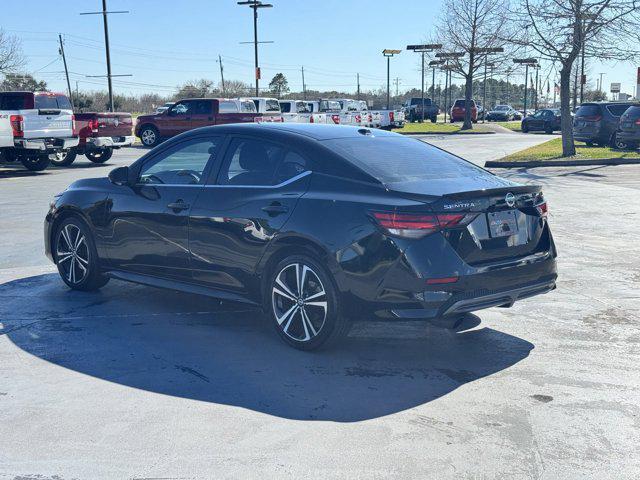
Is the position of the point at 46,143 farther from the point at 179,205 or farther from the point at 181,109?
the point at 179,205

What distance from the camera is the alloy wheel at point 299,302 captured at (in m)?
5.63

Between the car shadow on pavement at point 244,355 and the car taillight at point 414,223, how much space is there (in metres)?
0.95

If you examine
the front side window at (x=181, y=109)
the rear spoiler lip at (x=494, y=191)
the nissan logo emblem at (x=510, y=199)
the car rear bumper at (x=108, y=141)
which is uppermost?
the front side window at (x=181, y=109)

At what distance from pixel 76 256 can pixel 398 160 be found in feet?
11.1

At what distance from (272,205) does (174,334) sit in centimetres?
131

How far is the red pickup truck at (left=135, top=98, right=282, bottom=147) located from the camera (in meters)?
31.0

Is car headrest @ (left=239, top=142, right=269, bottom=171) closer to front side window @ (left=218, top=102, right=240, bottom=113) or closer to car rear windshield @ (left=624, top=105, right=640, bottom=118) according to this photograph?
car rear windshield @ (left=624, top=105, right=640, bottom=118)

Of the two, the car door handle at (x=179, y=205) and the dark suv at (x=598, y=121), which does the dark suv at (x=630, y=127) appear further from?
the car door handle at (x=179, y=205)

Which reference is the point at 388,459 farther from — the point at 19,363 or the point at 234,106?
the point at 234,106

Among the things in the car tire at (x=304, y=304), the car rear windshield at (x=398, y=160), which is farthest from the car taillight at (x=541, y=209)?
the car tire at (x=304, y=304)

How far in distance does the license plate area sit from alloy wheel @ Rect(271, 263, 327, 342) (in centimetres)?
123

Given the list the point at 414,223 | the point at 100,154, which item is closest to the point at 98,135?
the point at 100,154

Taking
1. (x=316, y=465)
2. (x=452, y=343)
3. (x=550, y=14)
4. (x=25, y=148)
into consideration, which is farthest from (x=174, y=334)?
(x=550, y=14)

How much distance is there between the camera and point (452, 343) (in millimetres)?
6035
